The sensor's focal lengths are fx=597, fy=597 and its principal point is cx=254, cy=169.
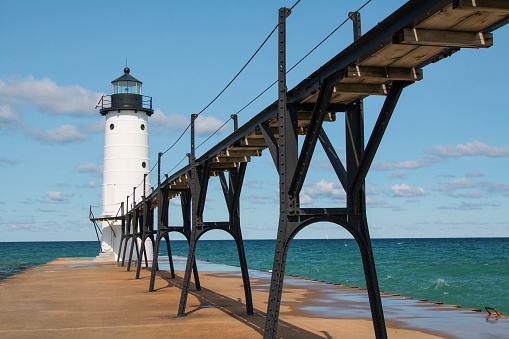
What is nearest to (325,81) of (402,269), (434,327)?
(434,327)

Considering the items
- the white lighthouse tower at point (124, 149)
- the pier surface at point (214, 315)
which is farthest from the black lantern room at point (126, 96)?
the pier surface at point (214, 315)

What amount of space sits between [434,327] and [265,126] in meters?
5.40

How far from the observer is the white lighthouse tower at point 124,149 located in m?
39.5

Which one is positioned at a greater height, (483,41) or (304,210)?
(483,41)

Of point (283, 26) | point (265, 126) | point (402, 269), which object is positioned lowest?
point (402, 269)

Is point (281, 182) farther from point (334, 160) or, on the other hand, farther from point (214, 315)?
point (214, 315)

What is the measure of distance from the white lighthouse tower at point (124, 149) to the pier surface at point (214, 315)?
1833 cm

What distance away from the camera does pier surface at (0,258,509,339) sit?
1150 centimetres

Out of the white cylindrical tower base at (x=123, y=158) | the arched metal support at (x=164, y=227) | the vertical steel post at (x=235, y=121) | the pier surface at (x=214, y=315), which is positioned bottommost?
the pier surface at (x=214, y=315)

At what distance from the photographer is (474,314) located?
14.0 meters

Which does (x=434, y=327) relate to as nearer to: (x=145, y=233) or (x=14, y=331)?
(x=14, y=331)

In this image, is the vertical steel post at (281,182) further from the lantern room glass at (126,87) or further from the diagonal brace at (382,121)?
the lantern room glass at (126,87)

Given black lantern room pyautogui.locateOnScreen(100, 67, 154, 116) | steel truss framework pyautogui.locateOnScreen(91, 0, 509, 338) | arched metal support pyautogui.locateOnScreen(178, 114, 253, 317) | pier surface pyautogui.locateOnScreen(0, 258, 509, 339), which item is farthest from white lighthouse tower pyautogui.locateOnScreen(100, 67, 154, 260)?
steel truss framework pyautogui.locateOnScreen(91, 0, 509, 338)

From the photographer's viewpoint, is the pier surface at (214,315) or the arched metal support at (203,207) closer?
the pier surface at (214,315)
